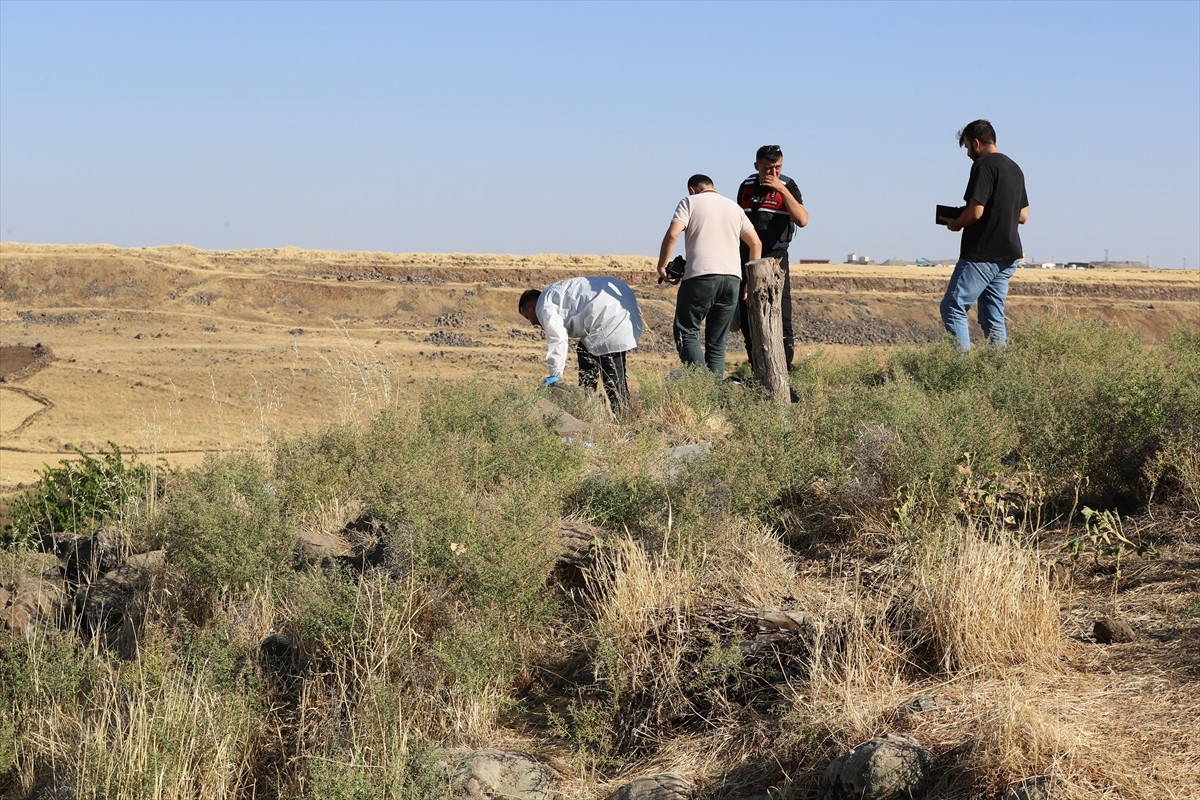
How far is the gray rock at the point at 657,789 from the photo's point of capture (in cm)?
407

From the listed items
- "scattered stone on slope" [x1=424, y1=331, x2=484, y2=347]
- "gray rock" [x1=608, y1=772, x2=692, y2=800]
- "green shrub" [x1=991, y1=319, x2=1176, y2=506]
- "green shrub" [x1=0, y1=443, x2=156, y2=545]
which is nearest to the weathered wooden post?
"green shrub" [x1=991, y1=319, x2=1176, y2=506]

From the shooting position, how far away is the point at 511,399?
306 inches

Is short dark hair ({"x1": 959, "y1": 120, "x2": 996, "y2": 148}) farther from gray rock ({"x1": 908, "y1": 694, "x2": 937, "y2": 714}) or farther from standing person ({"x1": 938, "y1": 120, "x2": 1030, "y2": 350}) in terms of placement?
gray rock ({"x1": 908, "y1": 694, "x2": 937, "y2": 714})

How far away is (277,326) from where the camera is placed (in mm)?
30719

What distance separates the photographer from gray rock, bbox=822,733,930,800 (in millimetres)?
3654

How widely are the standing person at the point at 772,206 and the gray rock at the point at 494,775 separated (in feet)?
16.3

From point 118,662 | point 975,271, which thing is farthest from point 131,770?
point 975,271

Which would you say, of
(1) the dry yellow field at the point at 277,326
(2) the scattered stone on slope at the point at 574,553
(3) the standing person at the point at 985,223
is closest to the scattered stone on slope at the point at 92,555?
(1) the dry yellow field at the point at 277,326

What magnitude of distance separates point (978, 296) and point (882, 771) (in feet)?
18.1

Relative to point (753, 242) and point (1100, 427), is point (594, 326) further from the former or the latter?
point (1100, 427)

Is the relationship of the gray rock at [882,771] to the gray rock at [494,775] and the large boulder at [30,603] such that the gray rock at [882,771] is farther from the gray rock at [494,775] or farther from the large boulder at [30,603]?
the large boulder at [30,603]

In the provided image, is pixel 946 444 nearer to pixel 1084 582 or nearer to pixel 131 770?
pixel 1084 582

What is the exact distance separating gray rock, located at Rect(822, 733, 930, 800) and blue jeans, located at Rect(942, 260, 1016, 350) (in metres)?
5.09

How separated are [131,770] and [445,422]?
3.31 meters
